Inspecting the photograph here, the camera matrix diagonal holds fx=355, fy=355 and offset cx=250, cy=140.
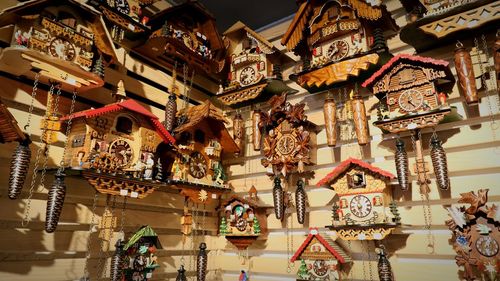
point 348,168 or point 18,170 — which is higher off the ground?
point 348,168

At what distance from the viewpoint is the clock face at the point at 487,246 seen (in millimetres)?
2309

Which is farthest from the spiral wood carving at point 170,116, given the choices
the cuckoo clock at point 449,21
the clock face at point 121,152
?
the cuckoo clock at point 449,21

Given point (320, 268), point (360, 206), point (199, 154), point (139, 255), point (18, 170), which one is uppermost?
point (199, 154)

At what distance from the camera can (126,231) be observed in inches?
130

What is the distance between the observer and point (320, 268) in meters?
2.94

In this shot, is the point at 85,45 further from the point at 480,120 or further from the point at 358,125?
the point at 480,120

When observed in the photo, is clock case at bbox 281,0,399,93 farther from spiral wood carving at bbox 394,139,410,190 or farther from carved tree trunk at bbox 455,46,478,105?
spiral wood carving at bbox 394,139,410,190

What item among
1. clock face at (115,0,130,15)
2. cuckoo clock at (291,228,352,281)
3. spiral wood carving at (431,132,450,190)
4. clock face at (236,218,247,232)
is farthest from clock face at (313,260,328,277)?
clock face at (115,0,130,15)

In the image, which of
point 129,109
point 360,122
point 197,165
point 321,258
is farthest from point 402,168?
point 129,109

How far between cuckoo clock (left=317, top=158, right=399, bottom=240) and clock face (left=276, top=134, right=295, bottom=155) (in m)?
0.54

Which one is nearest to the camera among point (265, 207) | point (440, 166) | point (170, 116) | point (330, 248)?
point (440, 166)

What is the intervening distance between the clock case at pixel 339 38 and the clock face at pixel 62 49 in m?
1.94

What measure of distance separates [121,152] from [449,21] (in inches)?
108

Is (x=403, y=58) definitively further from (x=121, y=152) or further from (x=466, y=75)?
(x=121, y=152)
